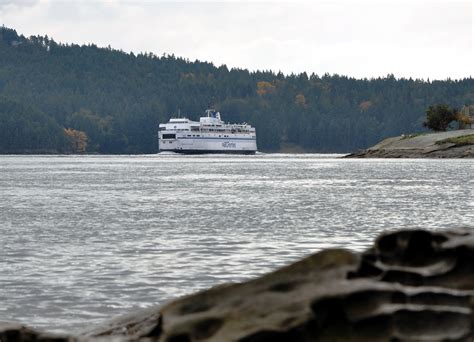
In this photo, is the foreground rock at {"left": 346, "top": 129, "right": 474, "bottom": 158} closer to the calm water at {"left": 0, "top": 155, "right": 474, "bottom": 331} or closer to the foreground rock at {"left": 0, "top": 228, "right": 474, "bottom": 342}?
the calm water at {"left": 0, "top": 155, "right": 474, "bottom": 331}

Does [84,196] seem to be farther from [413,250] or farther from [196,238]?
[413,250]

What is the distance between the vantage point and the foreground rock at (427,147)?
444 feet

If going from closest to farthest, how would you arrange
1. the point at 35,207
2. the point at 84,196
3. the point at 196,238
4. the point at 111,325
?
the point at 111,325 → the point at 196,238 → the point at 35,207 → the point at 84,196

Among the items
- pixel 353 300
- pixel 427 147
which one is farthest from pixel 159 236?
pixel 427 147

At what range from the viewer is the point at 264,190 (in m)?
56.3

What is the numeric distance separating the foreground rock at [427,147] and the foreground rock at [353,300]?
127750 millimetres

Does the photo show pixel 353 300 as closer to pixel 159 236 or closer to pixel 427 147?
pixel 159 236

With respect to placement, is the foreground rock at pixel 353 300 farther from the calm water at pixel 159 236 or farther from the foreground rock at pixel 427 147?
the foreground rock at pixel 427 147

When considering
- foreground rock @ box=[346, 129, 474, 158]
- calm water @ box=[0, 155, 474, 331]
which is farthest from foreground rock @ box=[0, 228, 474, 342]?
foreground rock @ box=[346, 129, 474, 158]

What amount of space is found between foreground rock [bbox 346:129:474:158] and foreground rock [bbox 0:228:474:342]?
128 metres

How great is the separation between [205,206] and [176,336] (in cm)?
3196

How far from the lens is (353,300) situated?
8227 millimetres

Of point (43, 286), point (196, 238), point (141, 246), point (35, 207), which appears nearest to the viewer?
point (43, 286)

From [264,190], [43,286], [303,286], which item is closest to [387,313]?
[303,286]
